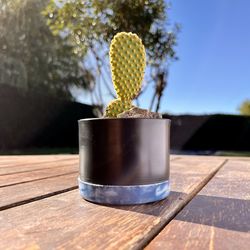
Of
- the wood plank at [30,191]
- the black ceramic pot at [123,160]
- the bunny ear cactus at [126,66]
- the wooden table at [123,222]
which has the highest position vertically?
the bunny ear cactus at [126,66]

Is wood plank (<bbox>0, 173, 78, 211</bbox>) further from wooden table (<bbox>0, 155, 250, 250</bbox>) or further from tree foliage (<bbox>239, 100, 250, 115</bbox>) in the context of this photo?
tree foliage (<bbox>239, 100, 250, 115</bbox>)

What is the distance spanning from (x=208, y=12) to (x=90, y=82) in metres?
3.44

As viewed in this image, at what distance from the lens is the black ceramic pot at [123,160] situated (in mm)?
495

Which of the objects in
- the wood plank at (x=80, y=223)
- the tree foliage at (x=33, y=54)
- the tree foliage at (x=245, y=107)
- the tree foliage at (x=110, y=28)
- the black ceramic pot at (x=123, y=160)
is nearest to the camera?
the wood plank at (x=80, y=223)

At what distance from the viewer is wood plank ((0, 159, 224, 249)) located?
0.34 m

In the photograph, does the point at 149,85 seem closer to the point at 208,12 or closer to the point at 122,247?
the point at 208,12

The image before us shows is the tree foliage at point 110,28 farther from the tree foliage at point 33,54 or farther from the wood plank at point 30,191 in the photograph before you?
the wood plank at point 30,191

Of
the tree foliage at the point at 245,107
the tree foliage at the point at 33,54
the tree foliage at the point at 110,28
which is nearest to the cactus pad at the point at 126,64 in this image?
the tree foliage at the point at 110,28

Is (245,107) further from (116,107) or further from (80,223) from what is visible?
(80,223)

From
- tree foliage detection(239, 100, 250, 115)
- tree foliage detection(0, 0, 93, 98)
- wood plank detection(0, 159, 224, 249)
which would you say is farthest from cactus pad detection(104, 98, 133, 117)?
tree foliage detection(239, 100, 250, 115)

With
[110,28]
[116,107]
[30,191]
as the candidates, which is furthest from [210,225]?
[110,28]

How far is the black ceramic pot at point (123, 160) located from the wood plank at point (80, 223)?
0.02 meters

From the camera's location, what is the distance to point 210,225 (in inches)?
16.2

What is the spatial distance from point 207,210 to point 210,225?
0.08 m
